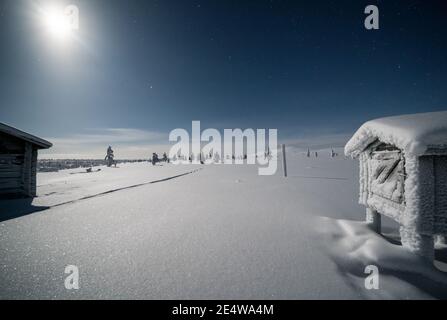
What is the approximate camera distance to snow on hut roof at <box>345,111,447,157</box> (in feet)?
6.41

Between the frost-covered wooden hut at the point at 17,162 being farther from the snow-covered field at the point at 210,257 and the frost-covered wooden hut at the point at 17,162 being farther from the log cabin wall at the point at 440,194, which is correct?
the log cabin wall at the point at 440,194

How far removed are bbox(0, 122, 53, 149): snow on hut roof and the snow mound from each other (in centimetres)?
1065

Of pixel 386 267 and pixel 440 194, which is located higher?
pixel 440 194

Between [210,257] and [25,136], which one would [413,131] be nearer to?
[210,257]

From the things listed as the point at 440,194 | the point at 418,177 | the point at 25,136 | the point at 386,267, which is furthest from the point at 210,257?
the point at 25,136

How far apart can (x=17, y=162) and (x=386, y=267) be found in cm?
1170

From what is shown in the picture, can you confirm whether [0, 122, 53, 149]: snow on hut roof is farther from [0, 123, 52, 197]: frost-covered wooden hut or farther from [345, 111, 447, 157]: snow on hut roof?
[345, 111, 447, 157]: snow on hut roof

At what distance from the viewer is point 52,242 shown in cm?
315

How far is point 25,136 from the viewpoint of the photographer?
24.5 feet

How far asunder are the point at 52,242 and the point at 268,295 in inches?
139

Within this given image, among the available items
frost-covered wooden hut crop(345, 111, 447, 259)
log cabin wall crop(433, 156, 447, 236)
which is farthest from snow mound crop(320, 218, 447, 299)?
log cabin wall crop(433, 156, 447, 236)

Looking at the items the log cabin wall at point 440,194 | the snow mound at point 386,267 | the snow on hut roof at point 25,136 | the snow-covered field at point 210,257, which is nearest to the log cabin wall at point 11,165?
the snow on hut roof at point 25,136
